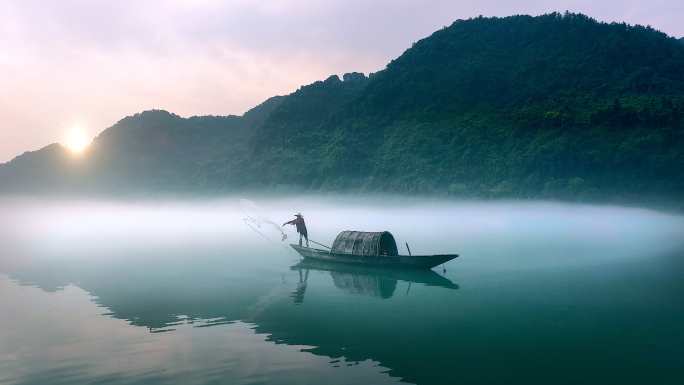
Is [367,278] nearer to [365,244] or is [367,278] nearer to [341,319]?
[365,244]

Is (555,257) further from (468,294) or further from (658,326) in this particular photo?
(658,326)

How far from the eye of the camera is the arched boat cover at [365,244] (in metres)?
27.2

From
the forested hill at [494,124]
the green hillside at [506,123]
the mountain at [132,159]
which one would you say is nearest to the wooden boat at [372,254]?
the green hillside at [506,123]

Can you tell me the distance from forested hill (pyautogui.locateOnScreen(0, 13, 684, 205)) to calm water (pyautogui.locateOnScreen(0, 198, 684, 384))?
48054 mm

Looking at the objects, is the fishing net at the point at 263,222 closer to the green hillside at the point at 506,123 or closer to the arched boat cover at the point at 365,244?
the arched boat cover at the point at 365,244

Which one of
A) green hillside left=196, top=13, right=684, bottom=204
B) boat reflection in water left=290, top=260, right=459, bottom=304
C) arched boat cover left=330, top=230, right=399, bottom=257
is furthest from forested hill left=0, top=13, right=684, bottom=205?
boat reflection in water left=290, top=260, right=459, bottom=304

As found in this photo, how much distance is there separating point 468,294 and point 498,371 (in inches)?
350

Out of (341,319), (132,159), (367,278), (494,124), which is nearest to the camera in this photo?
(341,319)

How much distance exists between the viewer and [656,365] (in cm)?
1192

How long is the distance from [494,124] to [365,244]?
3119 inches

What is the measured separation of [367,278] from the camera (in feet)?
82.1

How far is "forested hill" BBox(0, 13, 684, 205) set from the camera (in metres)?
77.1

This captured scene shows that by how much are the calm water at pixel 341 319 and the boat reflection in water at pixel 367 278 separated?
140 millimetres

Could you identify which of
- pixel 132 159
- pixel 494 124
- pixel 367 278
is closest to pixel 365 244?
pixel 367 278
